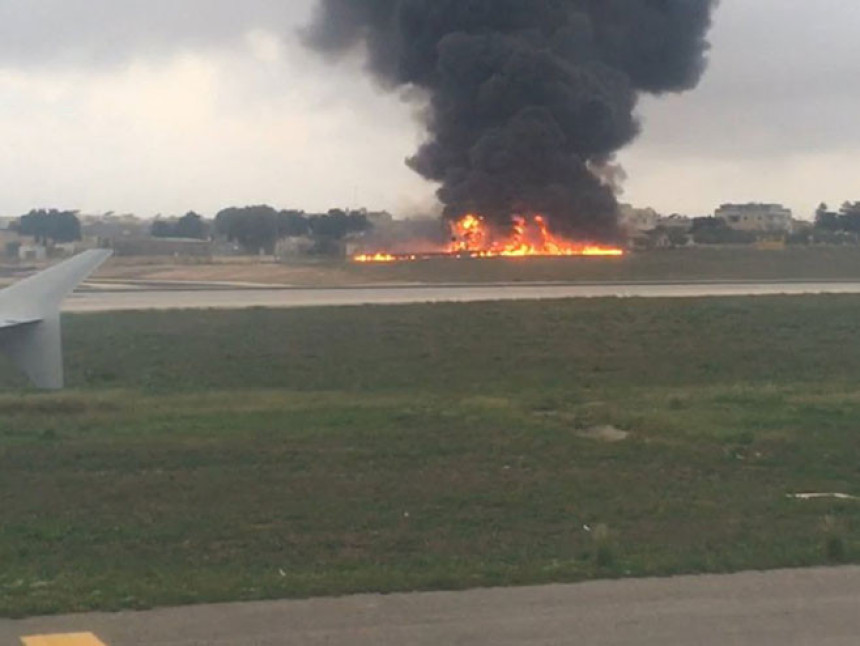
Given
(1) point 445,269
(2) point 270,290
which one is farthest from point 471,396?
(1) point 445,269

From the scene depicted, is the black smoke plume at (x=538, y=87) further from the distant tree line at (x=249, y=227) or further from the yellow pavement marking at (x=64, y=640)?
the yellow pavement marking at (x=64, y=640)

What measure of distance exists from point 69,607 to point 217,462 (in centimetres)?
609

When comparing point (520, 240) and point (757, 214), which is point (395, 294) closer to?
point (520, 240)

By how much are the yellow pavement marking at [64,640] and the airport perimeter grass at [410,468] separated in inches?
22.7

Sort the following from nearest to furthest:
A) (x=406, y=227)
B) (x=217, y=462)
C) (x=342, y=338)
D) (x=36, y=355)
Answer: (x=217, y=462) < (x=36, y=355) < (x=342, y=338) < (x=406, y=227)

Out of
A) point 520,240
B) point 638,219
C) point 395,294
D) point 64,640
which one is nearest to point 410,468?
point 64,640

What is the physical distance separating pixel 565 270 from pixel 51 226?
6829 centimetres

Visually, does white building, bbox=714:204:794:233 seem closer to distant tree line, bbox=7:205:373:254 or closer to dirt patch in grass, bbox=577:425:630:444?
distant tree line, bbox=7:205:373:254

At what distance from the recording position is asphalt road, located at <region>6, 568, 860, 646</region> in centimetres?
708

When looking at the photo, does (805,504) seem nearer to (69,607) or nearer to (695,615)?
(695,615)

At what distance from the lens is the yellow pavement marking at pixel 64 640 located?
23.0 ft

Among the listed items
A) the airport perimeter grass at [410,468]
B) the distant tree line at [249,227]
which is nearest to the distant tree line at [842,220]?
the distant tree line at [249,227]

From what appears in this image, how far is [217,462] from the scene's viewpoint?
13836 millimetres

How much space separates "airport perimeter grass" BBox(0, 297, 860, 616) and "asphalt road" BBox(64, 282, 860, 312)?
9389 mm
